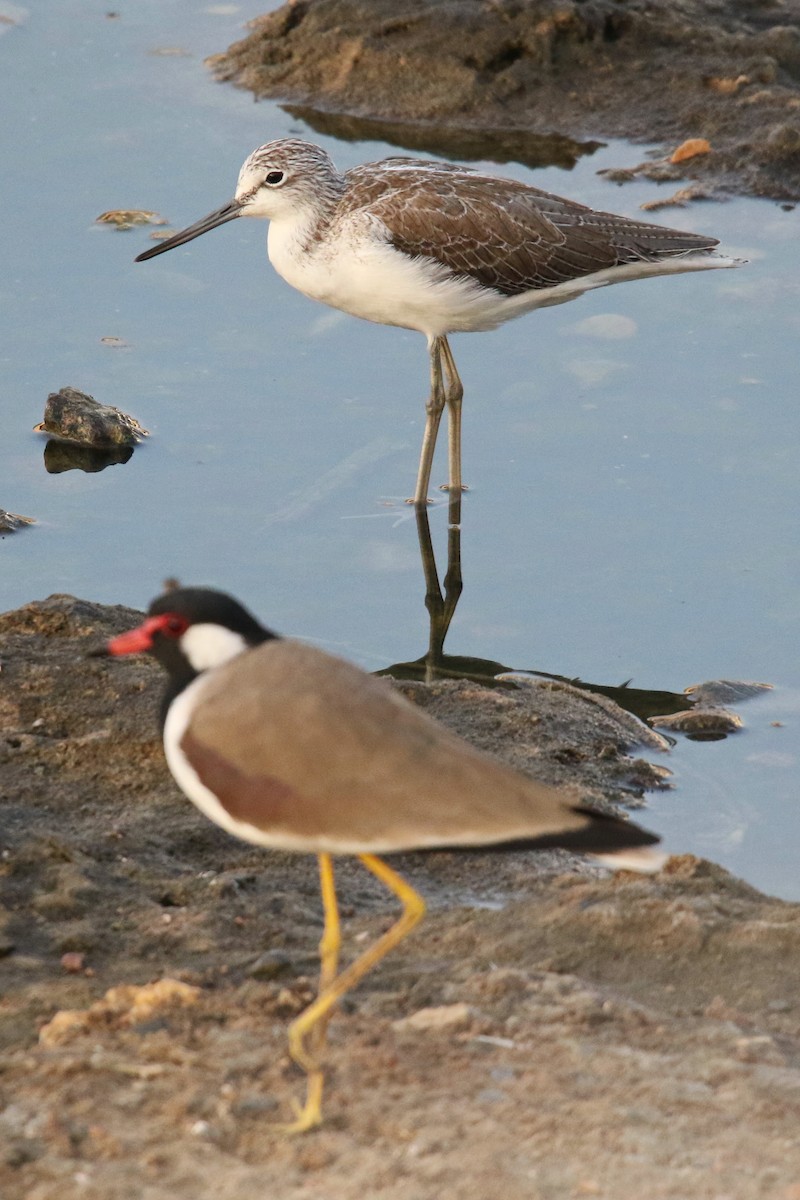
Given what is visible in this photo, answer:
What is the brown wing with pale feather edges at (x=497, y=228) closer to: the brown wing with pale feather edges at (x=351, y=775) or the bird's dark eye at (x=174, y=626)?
the bird's dark eye at (x=174, y=626)

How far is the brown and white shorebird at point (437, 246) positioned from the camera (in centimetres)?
860

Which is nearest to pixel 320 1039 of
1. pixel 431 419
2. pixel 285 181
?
pixel 431 419

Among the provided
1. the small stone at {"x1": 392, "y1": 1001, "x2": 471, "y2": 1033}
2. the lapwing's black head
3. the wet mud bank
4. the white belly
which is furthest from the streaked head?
the small stone at {"x1": 392, "y1": 1001, "x2": 471, "y2": 1033}

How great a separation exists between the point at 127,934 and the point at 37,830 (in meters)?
0.68

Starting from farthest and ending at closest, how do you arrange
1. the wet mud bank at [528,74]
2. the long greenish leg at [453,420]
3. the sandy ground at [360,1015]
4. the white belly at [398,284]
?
the wet mud bank at [528,74], the long greenish leg at [453,420], the white belly at [398,284], the sandy ground at [360,1015]

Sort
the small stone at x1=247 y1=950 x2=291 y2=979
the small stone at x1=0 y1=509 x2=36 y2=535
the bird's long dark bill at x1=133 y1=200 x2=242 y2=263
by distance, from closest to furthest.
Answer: the small stone at x1=247 y1=950 x2=291 y2=979, the small stone at x1=0 y1=509 x2=36 y2=535, the bird's long dark bill at x1=133 y1=200 x2=242 y2=263

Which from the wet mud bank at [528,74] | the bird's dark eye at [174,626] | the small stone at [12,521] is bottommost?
the small stone at [12,521]

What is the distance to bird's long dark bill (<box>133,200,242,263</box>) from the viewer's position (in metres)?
9.34

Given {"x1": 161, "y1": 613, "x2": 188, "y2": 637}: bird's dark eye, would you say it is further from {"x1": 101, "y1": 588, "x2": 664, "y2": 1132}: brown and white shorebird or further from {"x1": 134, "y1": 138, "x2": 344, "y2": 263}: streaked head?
{"x1": 134, "y1": 138, "x2": 344, "y2": 263}: streaked head

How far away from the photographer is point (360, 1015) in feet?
14.9

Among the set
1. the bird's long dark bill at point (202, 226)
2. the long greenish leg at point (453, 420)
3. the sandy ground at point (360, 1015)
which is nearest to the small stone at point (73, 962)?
the sandy ground at point (360, 1015)

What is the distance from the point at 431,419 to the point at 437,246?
0.84 metres

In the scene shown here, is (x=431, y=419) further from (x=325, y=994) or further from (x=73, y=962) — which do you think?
(x=325, y=994)

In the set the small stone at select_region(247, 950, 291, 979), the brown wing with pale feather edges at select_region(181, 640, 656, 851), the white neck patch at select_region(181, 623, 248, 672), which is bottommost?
the small stone at select_region(247, 950, 291, 979)
